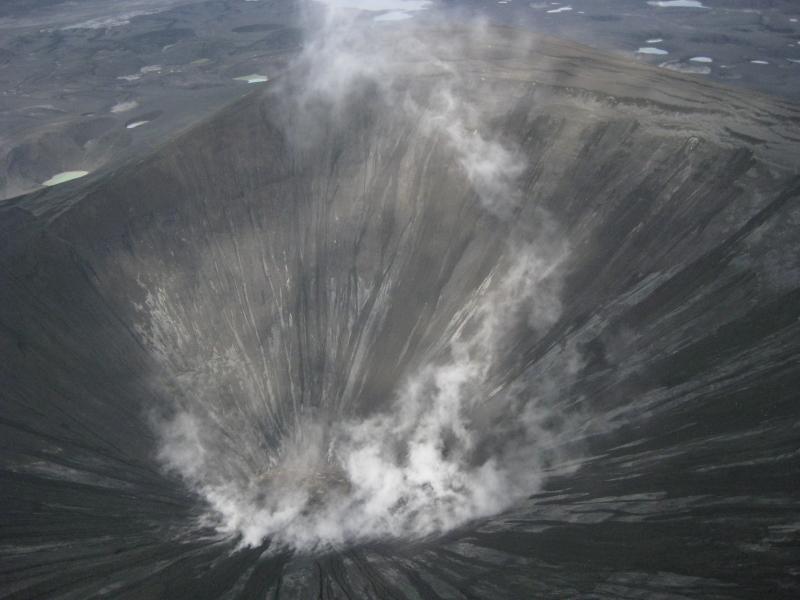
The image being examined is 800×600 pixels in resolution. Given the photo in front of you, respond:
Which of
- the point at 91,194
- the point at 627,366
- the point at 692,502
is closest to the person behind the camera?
the point at 692,502

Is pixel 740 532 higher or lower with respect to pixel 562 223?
lower

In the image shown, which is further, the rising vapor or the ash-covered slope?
the rising vapor

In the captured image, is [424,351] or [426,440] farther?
[424,351]

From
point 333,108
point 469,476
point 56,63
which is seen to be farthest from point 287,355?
point 56,63

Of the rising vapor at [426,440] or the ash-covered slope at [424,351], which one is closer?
the ash-covered slope at [424,351]

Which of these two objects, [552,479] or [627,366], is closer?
[552,479]

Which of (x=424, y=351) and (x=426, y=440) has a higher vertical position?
(x=424, y=351)

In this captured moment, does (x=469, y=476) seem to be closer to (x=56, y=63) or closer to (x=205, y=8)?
(x=56, y=63)

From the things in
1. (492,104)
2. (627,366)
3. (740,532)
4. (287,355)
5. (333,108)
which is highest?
(333,108)
